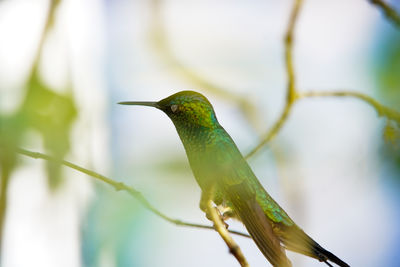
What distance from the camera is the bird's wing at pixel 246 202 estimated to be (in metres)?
0.79

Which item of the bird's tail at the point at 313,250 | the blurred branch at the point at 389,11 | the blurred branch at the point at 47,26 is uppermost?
the blurred branch at the point at 389,11

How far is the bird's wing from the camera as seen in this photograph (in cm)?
79

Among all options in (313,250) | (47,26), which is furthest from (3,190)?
(313,250)

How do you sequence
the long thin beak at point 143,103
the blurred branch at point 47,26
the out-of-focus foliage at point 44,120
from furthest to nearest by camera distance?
1. the long thin beak at point 143,103
2. the blurred branch at point 47,26
3. the out-of-focus foliage at point 44,120

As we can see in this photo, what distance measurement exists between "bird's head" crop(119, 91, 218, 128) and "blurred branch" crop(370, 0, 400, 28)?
1.30ft

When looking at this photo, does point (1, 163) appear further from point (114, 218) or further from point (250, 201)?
point (250, 201)

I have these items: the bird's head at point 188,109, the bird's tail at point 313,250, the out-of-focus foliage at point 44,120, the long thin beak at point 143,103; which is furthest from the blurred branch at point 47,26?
the bird's tail at point 313,250

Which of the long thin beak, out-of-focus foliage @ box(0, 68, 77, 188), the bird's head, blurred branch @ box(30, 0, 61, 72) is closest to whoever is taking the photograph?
out-of-focus foliage @ box(0, 68, 77, 188)

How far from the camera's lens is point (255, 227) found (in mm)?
925

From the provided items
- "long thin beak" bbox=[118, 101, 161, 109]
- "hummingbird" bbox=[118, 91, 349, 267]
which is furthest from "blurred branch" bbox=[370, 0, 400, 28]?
"long thin beak" bbox=[118, 101, 161, 109]

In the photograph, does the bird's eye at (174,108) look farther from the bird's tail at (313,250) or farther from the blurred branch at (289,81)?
the bird's tail at (313,250)

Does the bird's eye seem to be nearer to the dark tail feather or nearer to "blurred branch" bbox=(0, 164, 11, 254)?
the dark tail feather

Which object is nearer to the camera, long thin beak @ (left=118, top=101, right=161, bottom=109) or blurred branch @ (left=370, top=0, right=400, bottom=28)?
blurred branch @ (left=370, top=0, right=400, bottom=28)

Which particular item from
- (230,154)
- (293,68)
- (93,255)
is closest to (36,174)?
(93,255)
